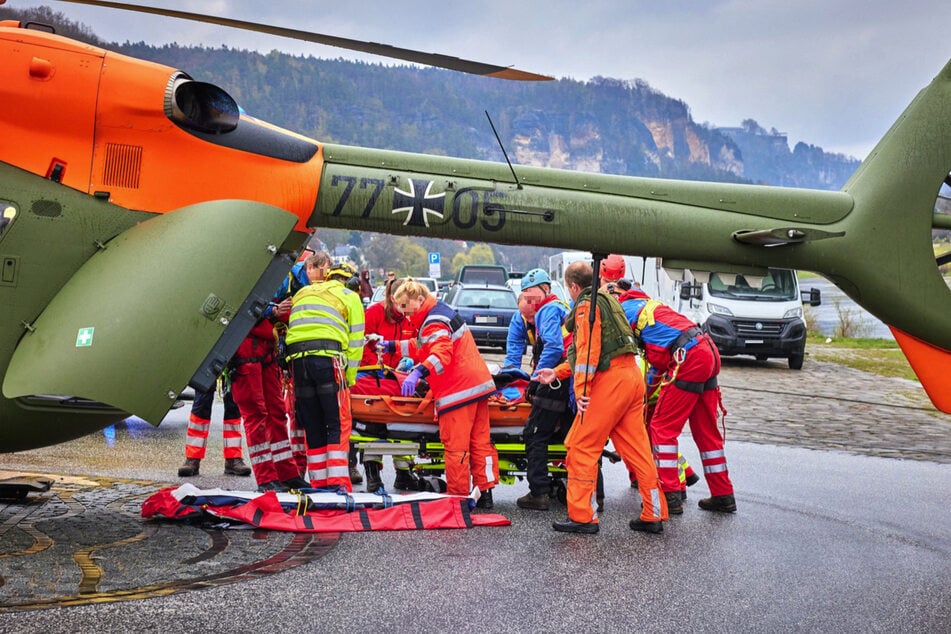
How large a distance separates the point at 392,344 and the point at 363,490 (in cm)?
133

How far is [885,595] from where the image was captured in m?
5.69

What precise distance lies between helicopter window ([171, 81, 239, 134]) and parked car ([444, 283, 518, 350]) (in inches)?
655

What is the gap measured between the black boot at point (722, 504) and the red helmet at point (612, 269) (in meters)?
1.98

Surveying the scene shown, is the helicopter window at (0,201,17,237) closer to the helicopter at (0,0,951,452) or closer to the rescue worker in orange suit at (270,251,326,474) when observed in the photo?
the helicopter at (0,0,951,452)

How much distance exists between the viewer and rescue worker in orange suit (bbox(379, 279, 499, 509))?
7758mm

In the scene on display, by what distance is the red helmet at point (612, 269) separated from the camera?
823 cm

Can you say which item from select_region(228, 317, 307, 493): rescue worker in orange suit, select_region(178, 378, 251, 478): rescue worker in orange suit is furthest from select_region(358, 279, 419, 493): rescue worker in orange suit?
select_region(178, 378, 251, 478): rescue worker in orange suit

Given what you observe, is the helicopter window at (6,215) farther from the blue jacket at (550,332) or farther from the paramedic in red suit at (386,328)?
the blue jacket at (550,332)

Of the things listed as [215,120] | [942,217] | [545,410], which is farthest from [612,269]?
[215,120]

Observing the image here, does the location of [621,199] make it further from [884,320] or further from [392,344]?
[392,344]

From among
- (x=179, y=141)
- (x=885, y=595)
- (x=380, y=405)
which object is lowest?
(x=885, y=595)

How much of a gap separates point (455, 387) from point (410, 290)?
87 centimetres

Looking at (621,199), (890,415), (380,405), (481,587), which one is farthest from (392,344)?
(890,415)

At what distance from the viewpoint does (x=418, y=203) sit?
22.9 ft
